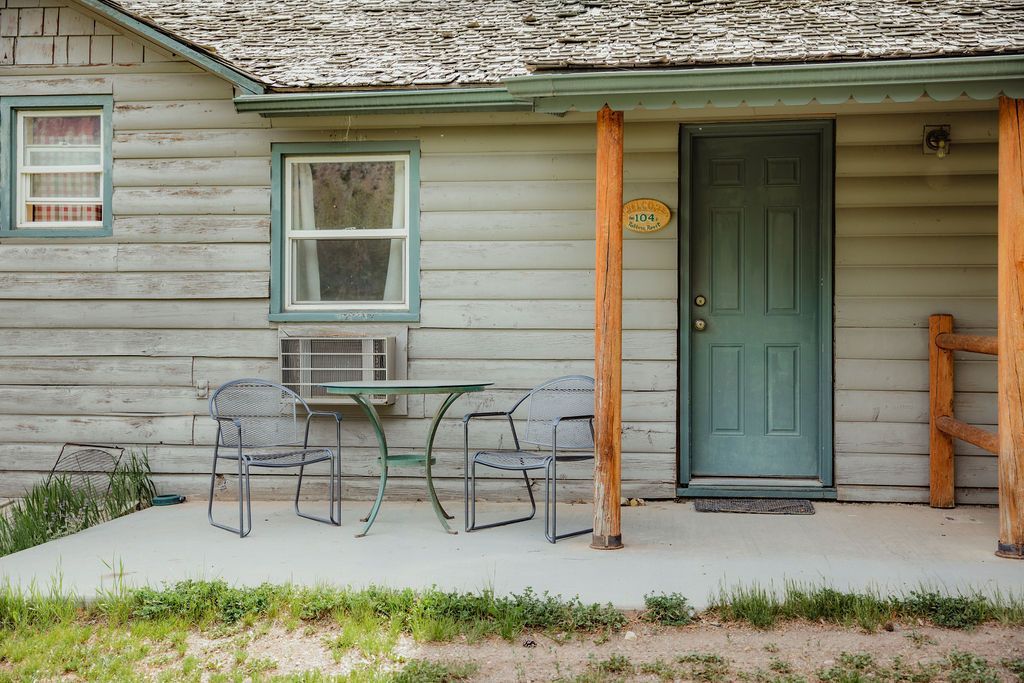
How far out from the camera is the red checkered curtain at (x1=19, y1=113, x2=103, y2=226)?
6.38m

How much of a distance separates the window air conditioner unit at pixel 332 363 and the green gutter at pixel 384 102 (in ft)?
4.68

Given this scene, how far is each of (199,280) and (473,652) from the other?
3.70 metres

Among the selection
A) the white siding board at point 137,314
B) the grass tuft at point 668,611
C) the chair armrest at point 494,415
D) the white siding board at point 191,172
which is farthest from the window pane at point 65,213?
the grass tuft at point 668,611

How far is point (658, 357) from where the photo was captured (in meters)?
5.96

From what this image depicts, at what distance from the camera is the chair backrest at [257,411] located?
224 inches

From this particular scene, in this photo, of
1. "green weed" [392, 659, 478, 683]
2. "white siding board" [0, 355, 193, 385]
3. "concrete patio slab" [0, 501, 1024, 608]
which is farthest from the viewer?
"white siding board" [0, 355, 193, 385]

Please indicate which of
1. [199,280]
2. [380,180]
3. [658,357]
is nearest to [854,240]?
[658,357]

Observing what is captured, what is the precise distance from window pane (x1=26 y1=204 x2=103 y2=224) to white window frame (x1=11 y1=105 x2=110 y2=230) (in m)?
0.01

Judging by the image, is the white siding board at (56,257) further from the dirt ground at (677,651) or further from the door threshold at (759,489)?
the door threshold at (759,489)

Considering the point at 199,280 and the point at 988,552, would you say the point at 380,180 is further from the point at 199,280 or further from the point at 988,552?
the point at 988,552

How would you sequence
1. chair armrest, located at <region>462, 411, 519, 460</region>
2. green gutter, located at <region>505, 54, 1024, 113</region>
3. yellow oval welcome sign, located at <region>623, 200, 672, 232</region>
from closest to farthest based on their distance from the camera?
green gutter, located at <region>505, 54, 1024, 113</region>
chair armrest, located at <region>462, 411, 519, 460</region>
yellow oval welcome sign, located at <region>623, 200, 672, 232</region>

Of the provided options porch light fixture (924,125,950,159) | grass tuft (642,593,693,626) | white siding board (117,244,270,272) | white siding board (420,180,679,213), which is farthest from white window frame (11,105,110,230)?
porch light fixture (924,125,950,159)

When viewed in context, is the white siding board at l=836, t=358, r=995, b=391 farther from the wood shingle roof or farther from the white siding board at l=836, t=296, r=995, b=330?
the wood shingle roof

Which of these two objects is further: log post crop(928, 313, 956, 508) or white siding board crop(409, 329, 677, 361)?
white siding board crop(409, 329, 677, 361)
